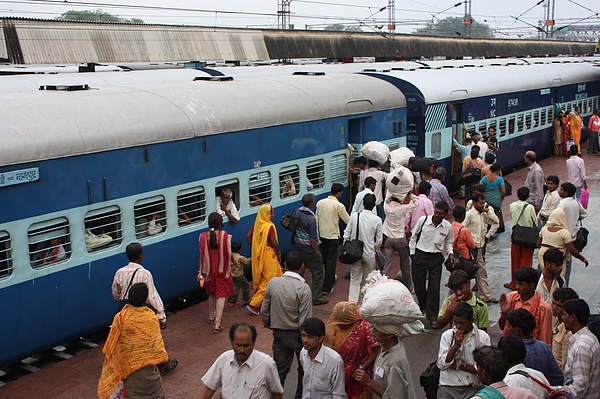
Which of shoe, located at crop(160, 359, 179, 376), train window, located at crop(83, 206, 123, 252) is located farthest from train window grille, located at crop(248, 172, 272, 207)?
shoe, located at crop(160, 359, 179, 376)

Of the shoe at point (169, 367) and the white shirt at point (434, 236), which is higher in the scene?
the white shirt at point (434, 236)

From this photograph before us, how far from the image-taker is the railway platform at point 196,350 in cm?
747

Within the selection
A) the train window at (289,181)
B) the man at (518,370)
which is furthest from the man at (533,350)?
the train window at (289,181)

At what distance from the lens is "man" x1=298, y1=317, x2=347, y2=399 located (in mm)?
5246

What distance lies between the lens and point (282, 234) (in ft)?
37.8

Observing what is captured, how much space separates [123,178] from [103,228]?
604mm

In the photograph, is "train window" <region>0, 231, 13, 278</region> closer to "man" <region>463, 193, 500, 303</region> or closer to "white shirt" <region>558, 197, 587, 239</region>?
"man" <region>463, 193, 500, 303</region>

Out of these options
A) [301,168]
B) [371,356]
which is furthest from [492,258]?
[371,356]

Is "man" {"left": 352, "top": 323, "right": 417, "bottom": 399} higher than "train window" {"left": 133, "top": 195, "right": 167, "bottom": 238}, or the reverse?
"train window" {"left": 133, "top": 195, "right": 167, "bottom": 238}

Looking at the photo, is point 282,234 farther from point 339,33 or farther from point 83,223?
point 339,33

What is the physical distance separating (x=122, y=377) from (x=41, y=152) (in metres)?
2.70

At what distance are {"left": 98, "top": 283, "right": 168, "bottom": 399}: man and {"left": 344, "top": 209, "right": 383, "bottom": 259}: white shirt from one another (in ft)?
12.3

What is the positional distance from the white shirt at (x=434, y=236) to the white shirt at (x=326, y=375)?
378cm

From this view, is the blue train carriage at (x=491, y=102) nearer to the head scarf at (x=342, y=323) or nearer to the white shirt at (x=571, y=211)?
the white shirt at (x=571, y=211)
